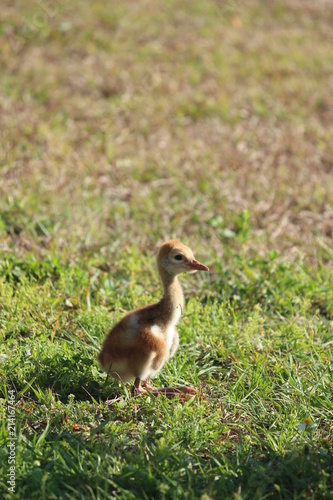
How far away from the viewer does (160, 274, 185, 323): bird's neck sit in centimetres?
397

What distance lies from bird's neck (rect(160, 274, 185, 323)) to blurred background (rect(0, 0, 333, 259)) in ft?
5.71

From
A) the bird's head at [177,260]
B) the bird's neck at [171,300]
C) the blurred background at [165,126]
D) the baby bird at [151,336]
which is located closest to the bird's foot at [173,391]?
the baby bird at [151,336]

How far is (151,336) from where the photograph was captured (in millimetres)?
3811

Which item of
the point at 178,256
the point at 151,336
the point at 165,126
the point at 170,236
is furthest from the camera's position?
the point at 165,126

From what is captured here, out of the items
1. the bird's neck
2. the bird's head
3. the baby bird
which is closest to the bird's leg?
the baby bird

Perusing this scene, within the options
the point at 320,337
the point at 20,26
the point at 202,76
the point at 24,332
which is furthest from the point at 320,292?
the point at 20,26

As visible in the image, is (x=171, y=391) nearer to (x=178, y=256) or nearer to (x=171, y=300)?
(x=171, y=300)

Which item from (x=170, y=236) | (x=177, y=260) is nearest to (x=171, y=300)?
(x=177, y=260)

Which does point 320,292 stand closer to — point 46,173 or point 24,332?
point 24,332

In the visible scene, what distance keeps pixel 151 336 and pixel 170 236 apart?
7.81 feet

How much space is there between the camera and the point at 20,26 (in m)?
9.23

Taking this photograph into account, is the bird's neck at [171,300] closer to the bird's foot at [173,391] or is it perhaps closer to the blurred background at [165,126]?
the bird's foot at [173,391]

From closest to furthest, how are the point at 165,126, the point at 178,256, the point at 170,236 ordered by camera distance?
1. the point at 178,256
2. the point at 170,236
3. the point at 165,126

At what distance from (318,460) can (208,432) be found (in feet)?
1.96
